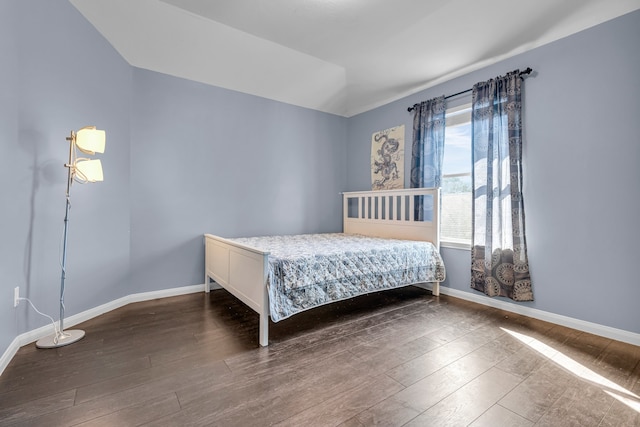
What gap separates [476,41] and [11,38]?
11.7ft

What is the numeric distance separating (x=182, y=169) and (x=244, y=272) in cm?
161

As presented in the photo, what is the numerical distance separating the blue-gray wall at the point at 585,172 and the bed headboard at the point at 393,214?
908 millimetres

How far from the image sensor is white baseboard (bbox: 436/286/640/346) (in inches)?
84.4

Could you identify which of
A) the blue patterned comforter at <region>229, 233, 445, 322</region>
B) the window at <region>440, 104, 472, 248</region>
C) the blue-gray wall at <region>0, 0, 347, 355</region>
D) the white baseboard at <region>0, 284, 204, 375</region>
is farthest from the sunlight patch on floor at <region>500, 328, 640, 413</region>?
the white baseboard at <region>0, 284, 204, 375</region>

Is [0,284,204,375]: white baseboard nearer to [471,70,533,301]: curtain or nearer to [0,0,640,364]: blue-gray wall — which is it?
[0,0,640,364]: blue-gray wall

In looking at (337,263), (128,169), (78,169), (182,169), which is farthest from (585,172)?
(128,169)

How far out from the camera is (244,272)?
2330mm

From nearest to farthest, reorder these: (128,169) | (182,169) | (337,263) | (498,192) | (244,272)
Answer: (244,272), (337,263), (498,192), (128,169), (182,169)

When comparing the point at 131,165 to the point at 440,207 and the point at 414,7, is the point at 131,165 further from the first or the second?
the point at 440,207

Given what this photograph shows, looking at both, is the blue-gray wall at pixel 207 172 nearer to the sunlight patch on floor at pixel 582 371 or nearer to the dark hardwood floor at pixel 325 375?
the dark hardwood floor at pixel 325 375

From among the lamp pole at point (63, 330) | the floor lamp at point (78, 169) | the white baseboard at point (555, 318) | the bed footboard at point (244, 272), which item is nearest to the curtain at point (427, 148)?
the white baseboard at point (555, 318)

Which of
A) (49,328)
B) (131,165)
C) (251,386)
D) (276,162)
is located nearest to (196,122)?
(131,165)

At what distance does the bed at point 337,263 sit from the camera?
6.95 ft

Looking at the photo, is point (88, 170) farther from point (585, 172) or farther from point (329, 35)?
point (585, 172)
